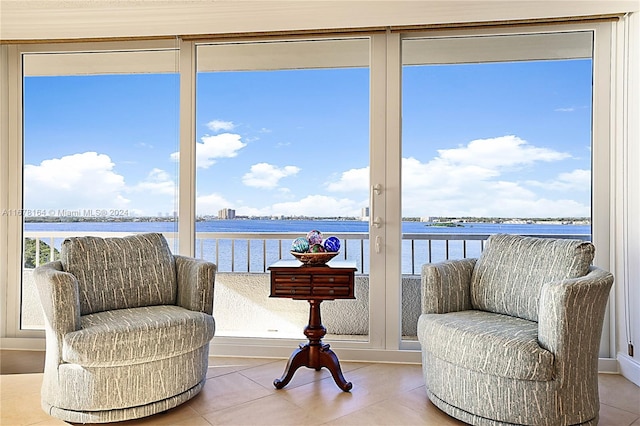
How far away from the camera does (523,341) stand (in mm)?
1949

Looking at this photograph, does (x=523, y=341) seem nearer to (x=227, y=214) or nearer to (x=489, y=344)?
(x=489, y=344)

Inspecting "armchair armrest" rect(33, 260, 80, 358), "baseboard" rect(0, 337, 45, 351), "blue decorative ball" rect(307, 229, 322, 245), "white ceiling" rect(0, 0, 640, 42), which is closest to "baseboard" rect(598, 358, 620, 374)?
"blue decorative ball" rect(307, 229, 322, 245)

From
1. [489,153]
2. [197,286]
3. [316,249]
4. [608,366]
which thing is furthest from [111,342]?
[608,366]

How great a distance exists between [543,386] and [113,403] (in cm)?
199

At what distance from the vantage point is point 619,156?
9.36 ft

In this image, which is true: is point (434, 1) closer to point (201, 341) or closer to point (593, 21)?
point (593, 21)

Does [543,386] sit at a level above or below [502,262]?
below

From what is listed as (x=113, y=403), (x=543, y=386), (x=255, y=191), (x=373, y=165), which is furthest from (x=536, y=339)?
(x=255, y=191)

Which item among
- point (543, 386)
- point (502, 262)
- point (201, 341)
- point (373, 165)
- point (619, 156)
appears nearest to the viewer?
point (543, 386)

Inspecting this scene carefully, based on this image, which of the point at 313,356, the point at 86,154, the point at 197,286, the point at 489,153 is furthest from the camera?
the point at 86,154

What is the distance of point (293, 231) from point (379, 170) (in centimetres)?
90

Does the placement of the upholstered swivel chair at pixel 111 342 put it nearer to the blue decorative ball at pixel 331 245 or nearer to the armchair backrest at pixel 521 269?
the blue decorative ball at pixel 331 245

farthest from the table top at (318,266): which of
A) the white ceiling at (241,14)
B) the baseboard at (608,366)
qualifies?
the baseboard at (608,366)

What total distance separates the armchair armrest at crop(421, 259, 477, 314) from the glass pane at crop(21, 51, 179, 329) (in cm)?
211
